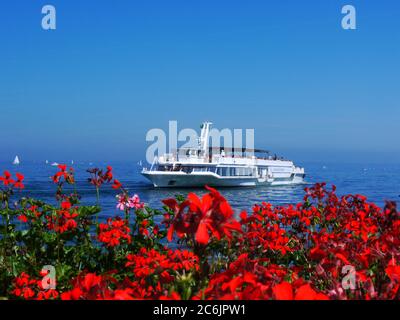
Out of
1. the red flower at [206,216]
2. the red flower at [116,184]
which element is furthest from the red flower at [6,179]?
the red flower at [206,216]

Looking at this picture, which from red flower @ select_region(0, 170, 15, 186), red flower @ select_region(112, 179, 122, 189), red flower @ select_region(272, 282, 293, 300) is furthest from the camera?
red flower @ select_region(112, 179, 122, 189)

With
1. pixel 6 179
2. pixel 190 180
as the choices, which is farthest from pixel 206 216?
pixel 190 180

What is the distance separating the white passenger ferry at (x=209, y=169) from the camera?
169 ft

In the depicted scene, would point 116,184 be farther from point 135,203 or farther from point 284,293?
point 284,293

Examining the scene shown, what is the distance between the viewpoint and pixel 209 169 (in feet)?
176

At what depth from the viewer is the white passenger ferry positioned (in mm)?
51594

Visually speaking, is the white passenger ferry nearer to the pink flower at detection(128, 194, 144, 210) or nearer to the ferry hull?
the ferry hull

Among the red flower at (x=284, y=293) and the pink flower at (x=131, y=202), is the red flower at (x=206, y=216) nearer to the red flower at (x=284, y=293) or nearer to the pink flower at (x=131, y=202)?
the red flower at (x=284, y=293)

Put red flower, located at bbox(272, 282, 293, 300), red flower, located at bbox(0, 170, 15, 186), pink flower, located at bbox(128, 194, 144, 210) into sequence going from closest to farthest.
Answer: red flower, located at bbox(272, 282, 293, 300) < red flower, located at bbox(0, 170, 15, 186) < pink flower, located at bbox(128, 194, 144, 210)

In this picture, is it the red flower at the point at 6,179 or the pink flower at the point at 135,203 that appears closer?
the red flower at the point at 6,179

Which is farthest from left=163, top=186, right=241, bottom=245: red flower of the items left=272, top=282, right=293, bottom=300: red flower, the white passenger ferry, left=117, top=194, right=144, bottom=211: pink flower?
the white passenger ferry

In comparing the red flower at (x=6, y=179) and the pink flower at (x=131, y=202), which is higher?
the red flower at (x=6, y=179)

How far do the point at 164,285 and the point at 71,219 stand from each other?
8.22ft

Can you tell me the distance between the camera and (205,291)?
1789 millimetres
